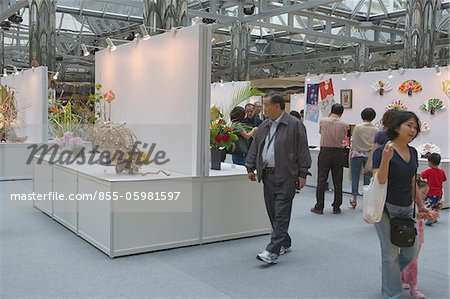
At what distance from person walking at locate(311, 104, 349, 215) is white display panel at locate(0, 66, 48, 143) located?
5186 millimetres

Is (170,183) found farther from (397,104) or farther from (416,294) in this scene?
(397,104)

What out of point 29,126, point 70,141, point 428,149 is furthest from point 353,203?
point 29,126

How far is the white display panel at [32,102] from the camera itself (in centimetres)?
913

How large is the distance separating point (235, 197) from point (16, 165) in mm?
5824

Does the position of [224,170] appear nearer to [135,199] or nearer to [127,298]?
[135,199]

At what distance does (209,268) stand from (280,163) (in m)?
1.09

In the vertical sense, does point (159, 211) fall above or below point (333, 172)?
below

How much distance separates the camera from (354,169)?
7301mm

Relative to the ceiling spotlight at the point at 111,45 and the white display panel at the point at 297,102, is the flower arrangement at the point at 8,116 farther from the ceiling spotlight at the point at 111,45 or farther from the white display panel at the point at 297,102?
the white display panel at the point at 297,102

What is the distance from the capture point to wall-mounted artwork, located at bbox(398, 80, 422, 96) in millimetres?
8195

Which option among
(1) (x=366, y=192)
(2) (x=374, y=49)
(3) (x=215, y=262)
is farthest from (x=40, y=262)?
(2) (x=374, y=49)

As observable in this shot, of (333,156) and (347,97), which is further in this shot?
(347,97)

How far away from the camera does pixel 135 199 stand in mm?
4555

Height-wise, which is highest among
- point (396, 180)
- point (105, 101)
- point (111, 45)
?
point (111, 45)
